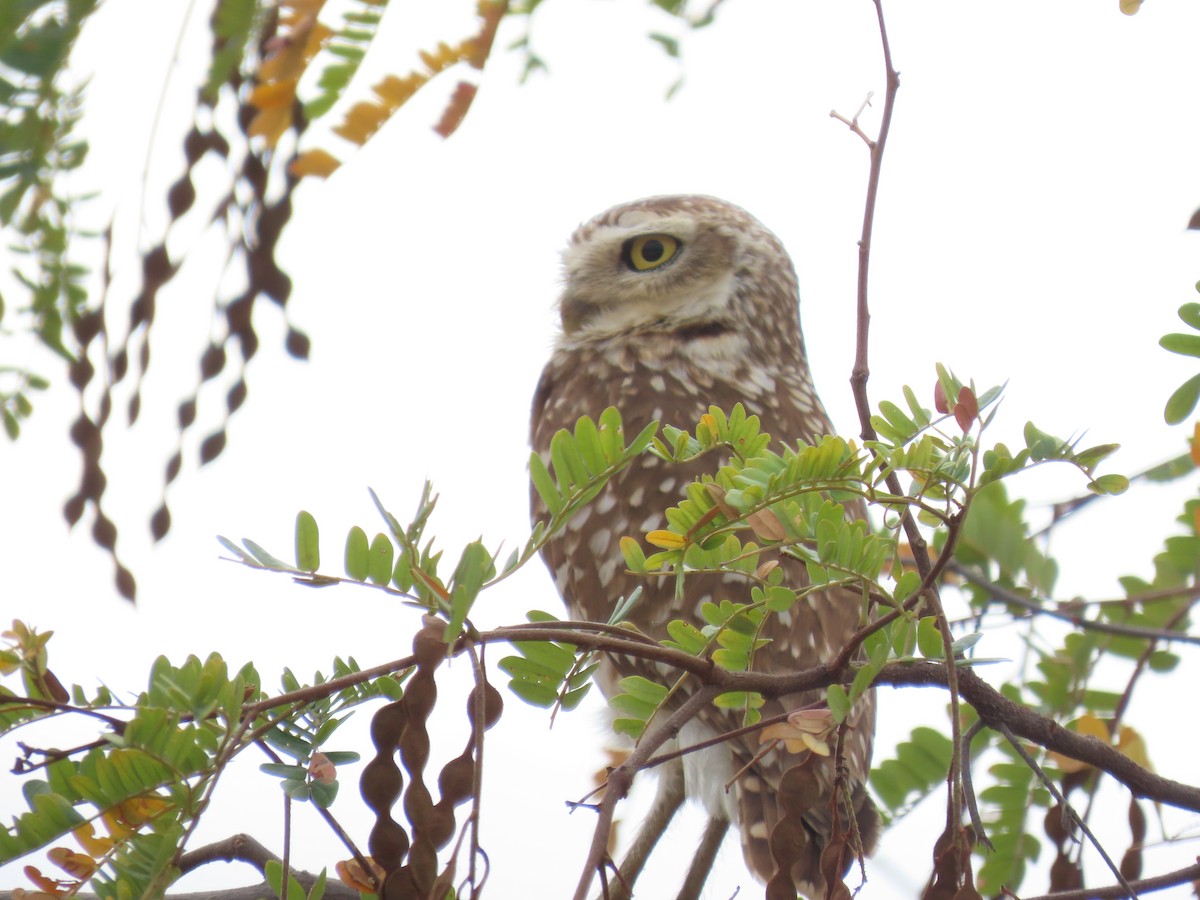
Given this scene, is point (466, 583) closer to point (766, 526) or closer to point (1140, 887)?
point (766, 526)

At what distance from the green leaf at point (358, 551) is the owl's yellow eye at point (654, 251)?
101 inches

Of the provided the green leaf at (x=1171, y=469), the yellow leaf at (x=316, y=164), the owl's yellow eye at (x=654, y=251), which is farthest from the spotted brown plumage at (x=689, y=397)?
the yellow leaf at (x=316, y=164)

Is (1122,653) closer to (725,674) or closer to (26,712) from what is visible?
(725,674)

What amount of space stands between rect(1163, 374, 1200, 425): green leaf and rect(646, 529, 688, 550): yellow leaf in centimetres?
61

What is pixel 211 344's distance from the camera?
1.48m

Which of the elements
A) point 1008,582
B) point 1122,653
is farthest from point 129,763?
point 1122,653

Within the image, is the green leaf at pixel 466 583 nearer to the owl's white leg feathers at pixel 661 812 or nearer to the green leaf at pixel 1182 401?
the green leaf at pixel 1182 401

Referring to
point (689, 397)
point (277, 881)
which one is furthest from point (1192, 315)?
point (689, 397)

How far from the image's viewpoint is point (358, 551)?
1.00 metres

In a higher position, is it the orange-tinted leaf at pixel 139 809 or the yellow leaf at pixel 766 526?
the yellow leaf at pixel 766 526

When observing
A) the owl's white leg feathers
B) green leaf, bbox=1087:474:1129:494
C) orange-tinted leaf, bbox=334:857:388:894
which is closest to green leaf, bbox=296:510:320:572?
orange-tinted leaf, bbox=334:857:388:894

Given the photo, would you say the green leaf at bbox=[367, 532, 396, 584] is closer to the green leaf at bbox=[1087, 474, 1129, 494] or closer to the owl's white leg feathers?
the green leaf at bbox=[1087, 474, 1129, 494]

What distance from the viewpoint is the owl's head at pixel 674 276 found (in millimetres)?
3418

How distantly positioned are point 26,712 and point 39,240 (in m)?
→ 1.27
